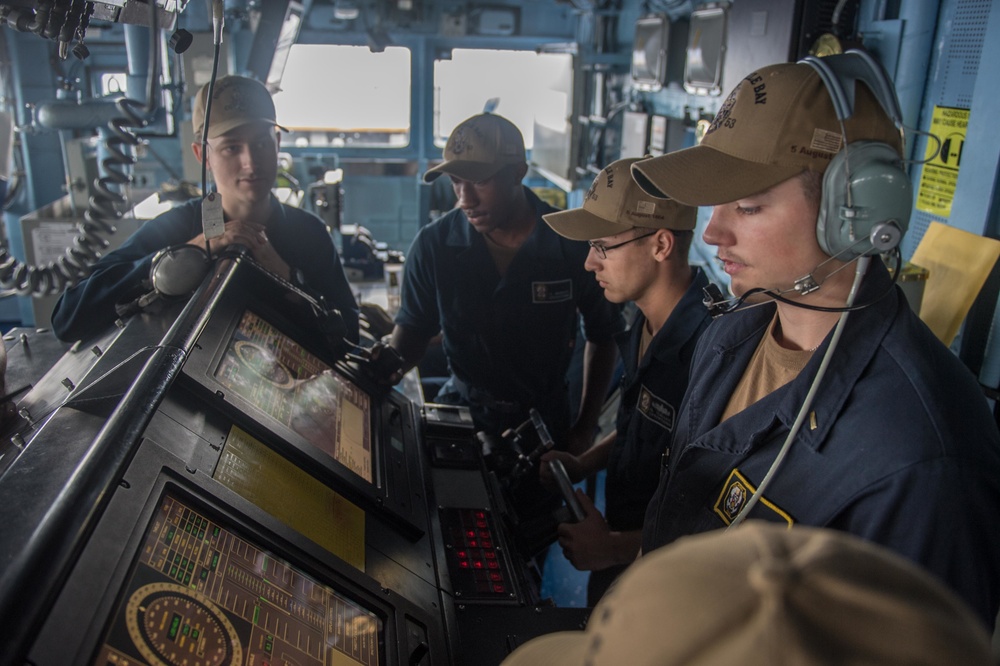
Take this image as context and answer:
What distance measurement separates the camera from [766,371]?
1460 mm

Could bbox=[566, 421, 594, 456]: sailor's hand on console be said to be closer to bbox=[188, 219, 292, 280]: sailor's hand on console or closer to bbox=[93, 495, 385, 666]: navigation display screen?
bbox=[188, 219, 292, 280]: sailor's hand on console

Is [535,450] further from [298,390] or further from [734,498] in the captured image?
[734,498]

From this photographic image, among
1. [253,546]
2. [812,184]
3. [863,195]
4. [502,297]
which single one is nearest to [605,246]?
[502,297]

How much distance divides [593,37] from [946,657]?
678 cm

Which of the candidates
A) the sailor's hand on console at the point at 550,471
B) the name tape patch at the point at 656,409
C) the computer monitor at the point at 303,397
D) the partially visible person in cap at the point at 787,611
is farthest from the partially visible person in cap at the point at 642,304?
the partially visible person in cap at the point at 787,611

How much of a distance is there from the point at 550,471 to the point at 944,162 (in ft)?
5.84

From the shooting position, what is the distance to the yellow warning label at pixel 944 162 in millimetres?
2461

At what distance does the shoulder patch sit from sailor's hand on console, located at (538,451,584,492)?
2.62ft

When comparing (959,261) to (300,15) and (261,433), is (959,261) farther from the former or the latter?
(300,15)

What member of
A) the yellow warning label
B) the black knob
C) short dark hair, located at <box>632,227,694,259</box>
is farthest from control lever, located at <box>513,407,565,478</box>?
the yellow warning label

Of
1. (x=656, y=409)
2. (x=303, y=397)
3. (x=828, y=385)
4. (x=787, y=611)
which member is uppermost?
(x=787, y=611)

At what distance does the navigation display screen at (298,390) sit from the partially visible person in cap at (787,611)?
115 centimetres

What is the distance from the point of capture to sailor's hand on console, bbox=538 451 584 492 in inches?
→ 84.8

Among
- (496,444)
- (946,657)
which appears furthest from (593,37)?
(946,657)
